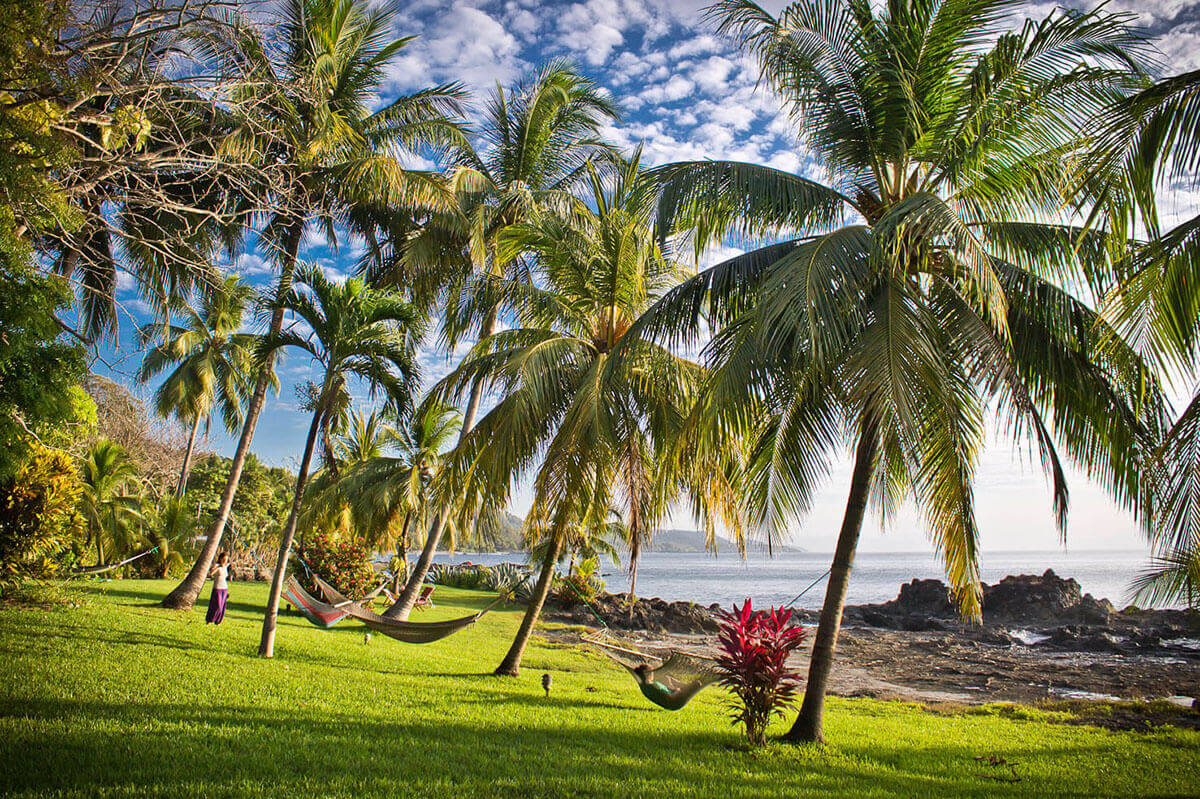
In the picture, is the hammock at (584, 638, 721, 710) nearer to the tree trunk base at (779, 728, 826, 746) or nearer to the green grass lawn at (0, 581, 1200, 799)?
the green grass lawn at (0, 581, 1200, 799)

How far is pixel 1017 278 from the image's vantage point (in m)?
5.86

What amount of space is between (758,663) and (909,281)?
3.76 m

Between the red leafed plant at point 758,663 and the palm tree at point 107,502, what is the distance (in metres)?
14.0

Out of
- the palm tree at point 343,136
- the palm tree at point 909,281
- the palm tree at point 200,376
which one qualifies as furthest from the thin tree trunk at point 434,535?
the palm tree at point 200,376

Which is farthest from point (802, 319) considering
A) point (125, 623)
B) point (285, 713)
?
point (125, 623)

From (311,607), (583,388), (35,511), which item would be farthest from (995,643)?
(35,511)

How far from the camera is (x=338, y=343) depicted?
8281 millimetres

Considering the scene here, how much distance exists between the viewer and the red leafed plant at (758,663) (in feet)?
19.6

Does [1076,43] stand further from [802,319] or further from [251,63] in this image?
[251,63]

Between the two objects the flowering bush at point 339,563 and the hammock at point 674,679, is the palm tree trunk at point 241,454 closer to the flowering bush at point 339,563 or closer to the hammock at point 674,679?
the flowering bush at point 339,563

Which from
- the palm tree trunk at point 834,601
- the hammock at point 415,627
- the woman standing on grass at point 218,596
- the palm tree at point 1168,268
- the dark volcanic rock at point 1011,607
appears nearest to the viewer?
the palm tree at point 1168,268

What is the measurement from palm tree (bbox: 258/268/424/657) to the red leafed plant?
17.1ft

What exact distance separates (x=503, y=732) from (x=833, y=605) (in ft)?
10.5

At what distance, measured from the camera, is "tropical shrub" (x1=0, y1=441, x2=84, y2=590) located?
7.37m
